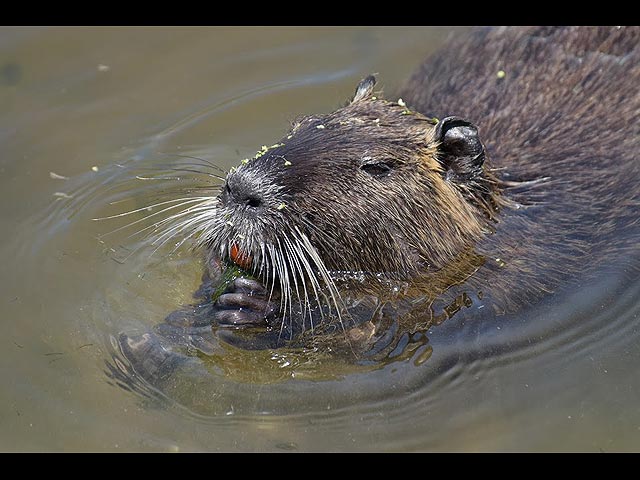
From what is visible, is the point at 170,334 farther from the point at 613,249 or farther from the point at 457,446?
the point at 613,249

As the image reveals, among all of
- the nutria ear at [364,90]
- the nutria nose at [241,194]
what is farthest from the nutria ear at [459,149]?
the nutria nose at [241,194]

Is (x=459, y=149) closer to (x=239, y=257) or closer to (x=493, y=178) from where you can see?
(x=493, y=178)

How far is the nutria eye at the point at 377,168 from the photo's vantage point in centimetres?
479

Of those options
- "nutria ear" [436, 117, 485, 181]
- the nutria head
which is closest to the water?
the nutria head

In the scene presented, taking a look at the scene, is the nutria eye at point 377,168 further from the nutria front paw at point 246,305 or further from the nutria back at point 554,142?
the nutria front paw at point 246,305

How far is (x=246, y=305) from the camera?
15.5ft

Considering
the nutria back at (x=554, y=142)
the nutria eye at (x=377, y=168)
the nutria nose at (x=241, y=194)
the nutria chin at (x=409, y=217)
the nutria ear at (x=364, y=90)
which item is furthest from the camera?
the nutria ear at (x=364, y=90)

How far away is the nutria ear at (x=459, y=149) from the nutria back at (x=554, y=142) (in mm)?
390

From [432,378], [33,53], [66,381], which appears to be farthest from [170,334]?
[33,53]

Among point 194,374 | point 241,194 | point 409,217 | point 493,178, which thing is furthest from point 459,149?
point 194,374

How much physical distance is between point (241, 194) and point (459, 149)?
1213 millimetres

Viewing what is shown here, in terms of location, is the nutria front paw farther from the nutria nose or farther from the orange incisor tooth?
the nutria nose
